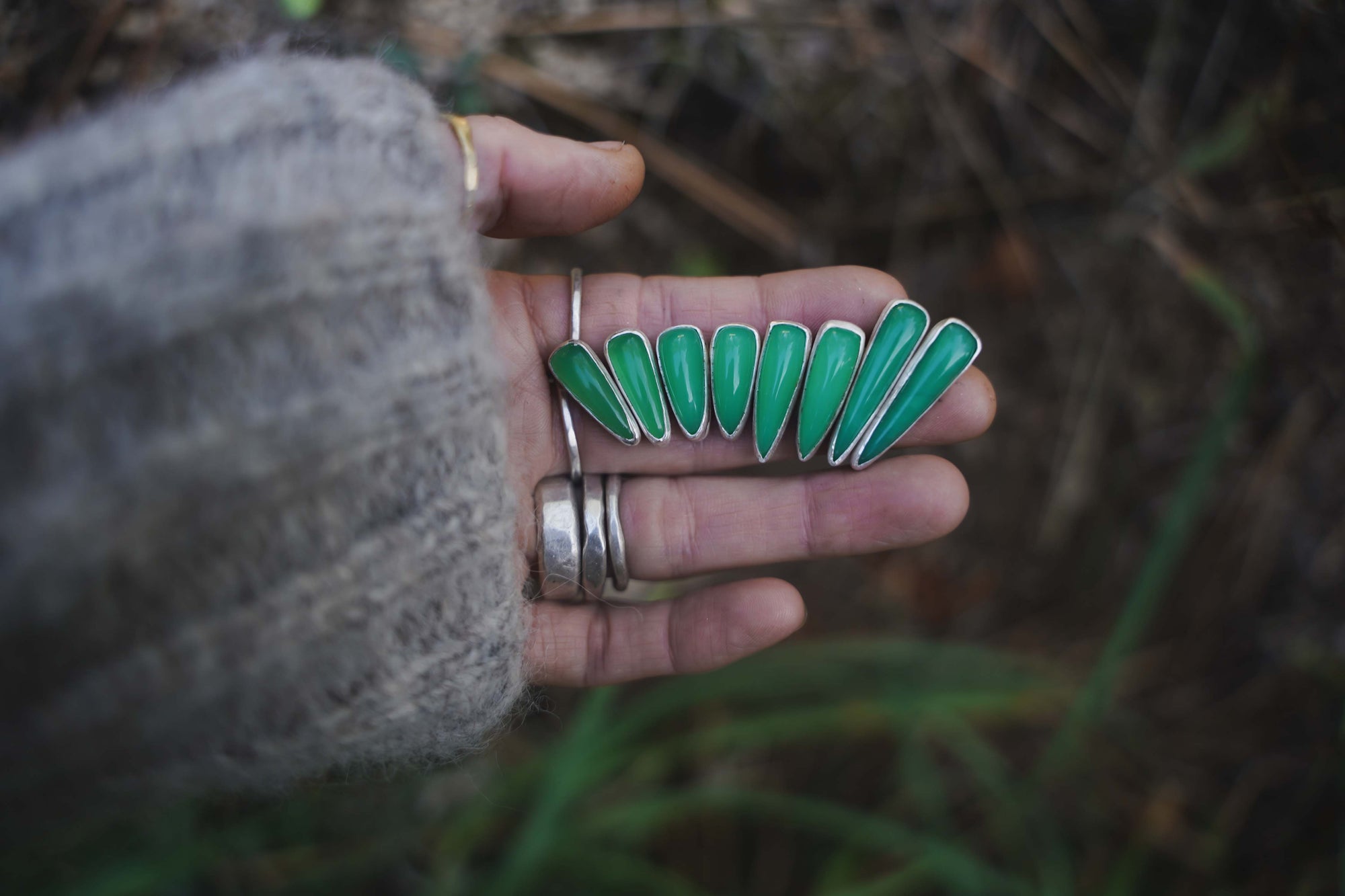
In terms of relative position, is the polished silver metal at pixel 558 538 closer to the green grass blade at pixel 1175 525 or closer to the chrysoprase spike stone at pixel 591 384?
the chrysoprase spike stone at pixel 591 384

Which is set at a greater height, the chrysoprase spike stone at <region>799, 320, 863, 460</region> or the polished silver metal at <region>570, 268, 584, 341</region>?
the polished silver metal at <region>570, 268, 584, 341</region>

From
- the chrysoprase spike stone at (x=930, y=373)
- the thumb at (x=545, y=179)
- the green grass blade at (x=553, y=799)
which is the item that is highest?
the thumb at (x=545, y=179)

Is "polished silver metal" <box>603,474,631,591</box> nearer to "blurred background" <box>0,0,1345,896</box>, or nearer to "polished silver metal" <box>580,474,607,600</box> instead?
"polished silver metal" <box>580,474,607,600</box>

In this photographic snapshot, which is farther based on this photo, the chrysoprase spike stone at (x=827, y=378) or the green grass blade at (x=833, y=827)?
the green grass blade at (x=833, y=827)

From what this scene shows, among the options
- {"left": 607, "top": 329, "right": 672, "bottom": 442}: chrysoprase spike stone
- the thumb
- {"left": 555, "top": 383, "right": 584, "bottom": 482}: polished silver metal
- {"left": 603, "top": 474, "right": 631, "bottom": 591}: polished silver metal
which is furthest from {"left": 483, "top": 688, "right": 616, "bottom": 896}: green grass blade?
the thumb

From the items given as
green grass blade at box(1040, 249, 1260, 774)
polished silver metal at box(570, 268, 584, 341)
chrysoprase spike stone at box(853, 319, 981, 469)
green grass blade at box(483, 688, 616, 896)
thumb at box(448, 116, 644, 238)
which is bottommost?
green grass blade at box(483, 688, 616, 896)

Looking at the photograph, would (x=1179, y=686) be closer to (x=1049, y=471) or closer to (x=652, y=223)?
(x=1049, y=471)

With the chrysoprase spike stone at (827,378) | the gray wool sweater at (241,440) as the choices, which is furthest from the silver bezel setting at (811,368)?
the gray wool sweater at (241,440)
